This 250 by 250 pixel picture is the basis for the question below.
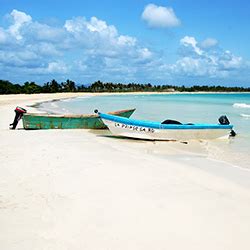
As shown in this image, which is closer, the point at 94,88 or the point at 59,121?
the point at 59,121

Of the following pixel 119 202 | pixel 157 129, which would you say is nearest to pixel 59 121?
pixel 157 129

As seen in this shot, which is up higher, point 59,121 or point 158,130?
point 59,121

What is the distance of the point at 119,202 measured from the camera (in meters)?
4.38

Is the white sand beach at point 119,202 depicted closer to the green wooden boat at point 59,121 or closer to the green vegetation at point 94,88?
the green wooden boat at point 59,121

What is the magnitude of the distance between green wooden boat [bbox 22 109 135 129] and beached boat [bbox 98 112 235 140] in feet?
6.95

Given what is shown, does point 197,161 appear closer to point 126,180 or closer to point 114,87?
point 126,180

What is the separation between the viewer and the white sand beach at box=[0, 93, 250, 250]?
336 cm

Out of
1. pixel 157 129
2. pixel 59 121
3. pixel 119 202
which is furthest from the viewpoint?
pixel 59 121

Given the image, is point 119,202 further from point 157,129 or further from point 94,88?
point 94,88

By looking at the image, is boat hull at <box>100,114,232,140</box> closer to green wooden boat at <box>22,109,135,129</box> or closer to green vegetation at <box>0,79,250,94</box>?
green wooden boat at <box>22,109,135,129</box>

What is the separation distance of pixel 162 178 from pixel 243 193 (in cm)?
135

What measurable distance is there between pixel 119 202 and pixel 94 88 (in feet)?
314

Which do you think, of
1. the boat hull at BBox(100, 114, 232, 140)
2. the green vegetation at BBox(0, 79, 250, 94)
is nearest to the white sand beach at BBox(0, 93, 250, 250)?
the boat hull at BBox(100, 114, 232, 140)

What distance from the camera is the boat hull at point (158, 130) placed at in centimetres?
1021
